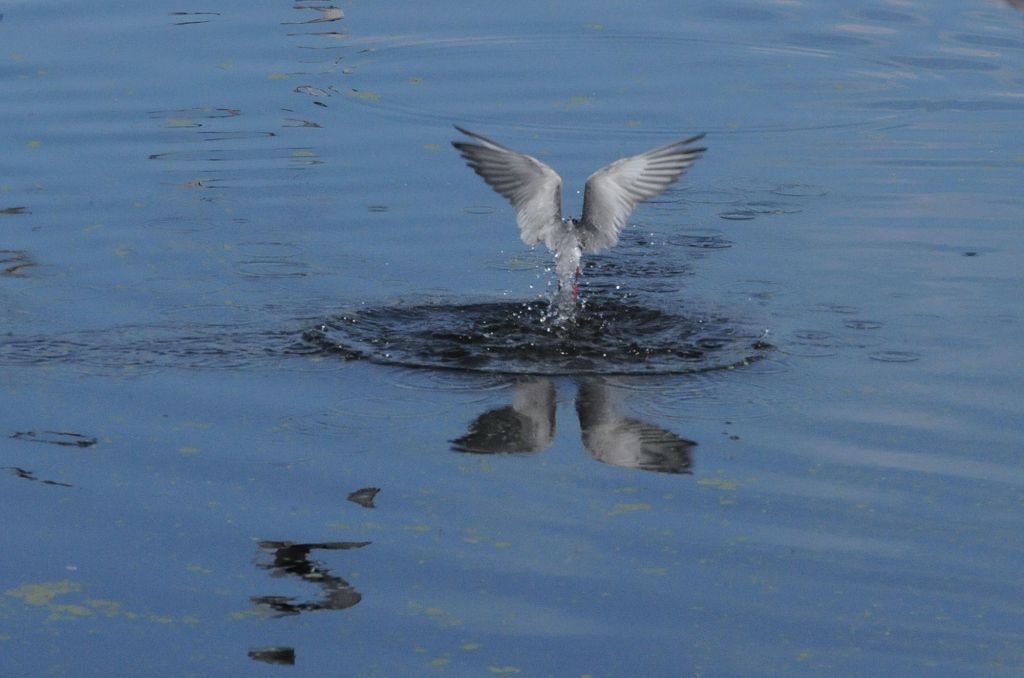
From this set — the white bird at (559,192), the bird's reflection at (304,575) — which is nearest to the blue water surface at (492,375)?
the bird's reflection at (304,575)

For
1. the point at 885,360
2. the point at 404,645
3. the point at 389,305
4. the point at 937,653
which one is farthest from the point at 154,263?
the point at 937,653

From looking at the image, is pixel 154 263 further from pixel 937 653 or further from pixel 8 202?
pixel 937 653

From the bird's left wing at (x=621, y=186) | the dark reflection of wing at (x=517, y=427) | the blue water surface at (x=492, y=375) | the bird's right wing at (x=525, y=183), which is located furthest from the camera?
the bird's left wing at (x=621, y=186)

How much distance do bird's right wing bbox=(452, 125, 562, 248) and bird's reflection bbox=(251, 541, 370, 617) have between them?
11.8 feet

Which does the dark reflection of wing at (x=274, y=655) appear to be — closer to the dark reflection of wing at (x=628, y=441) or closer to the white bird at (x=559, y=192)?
the dark reflection of wing at (x=628, y=441)

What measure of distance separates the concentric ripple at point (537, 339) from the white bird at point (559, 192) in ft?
1.18

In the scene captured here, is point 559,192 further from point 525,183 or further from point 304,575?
point 304,575

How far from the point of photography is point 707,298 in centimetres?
1042

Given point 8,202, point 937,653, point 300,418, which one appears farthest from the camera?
point 8,202

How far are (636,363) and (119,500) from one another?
123 inches

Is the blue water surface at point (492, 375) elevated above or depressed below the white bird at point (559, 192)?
below

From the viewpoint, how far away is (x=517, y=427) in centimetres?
838

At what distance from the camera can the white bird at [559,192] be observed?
10148 mm

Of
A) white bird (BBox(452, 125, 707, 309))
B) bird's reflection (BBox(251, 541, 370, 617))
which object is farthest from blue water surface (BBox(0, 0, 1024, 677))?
white bird (BBox(452, 125, 707, 309))
